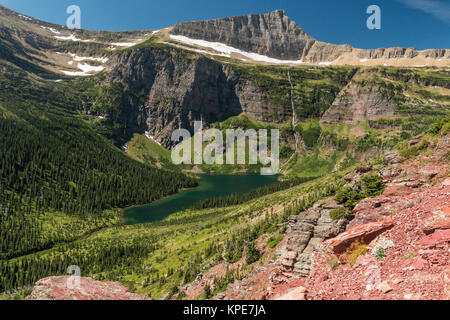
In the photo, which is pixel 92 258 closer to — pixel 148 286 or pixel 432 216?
pixel 148 286

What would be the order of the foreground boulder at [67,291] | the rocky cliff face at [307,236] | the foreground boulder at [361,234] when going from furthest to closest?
the foreground boulder at [67,291] → the rocky cliff face at [307,236] → the foreground boulder at [361,234]

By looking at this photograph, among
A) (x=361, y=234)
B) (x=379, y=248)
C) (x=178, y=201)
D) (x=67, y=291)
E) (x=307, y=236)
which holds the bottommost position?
(x=178, y=201)

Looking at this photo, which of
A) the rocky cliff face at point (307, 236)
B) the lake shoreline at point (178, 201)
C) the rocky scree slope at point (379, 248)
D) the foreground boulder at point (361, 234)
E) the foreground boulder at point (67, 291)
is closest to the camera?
the rocky scree slope at point (379, 248)

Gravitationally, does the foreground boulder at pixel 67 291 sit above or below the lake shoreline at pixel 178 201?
above

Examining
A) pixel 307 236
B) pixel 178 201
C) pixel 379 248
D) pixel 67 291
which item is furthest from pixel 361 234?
pixel 178 201

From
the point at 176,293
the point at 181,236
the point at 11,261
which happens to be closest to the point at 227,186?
the point at 181,236

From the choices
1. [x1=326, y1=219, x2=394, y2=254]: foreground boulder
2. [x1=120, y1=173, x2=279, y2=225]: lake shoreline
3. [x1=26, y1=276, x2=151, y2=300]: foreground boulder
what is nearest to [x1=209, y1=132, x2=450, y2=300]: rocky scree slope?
[x1=326, y1=219, x2=394, y2=254]: foreground boulder

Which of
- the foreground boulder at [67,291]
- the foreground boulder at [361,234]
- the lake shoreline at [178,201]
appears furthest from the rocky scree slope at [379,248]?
the lake shoreline at [178,201]

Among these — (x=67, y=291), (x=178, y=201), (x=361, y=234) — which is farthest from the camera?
(x=178, y=201)

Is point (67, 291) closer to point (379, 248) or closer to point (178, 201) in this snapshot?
point (379, 248)

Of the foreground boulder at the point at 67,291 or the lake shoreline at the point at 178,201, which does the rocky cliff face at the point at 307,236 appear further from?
the lake shoreline at the point at 178,201

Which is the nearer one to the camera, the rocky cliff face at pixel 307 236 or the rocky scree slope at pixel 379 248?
the rocky scree slope at pixel 379 248

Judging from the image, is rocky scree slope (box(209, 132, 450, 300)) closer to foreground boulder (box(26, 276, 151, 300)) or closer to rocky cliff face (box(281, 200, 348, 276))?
rocky cliff face (box(281, 200, 348, 276))

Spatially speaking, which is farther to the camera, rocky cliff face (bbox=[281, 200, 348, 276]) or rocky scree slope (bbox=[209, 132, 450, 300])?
rocky cliff face (bbox=[281, 200, 348, 276])
